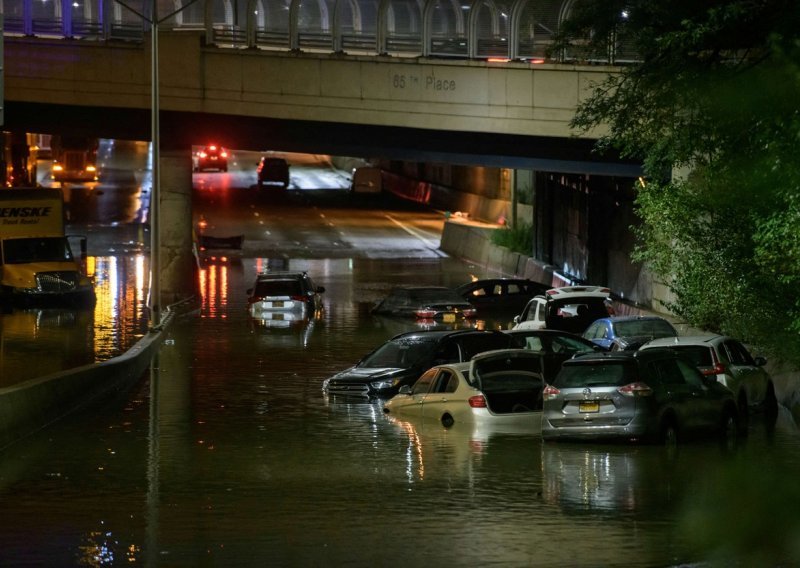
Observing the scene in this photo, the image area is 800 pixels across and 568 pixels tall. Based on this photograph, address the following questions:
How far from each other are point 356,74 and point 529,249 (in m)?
18.2

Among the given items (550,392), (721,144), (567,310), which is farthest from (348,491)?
(567,310)

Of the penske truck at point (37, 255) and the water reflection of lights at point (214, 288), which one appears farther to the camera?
the penske truck at point (37, 255)

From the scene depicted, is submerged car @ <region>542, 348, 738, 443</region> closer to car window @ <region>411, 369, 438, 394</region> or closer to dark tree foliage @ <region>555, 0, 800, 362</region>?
dark tree foliage @ <region>555, 0, 800, 362</region>

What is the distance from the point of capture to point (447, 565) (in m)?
12.5

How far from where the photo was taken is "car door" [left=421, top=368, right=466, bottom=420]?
22.6 metres

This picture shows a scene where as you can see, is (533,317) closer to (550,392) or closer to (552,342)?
(552,342)

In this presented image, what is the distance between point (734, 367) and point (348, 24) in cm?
2225

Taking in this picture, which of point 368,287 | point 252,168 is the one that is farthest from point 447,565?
point 252,168

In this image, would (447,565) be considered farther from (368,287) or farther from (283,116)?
(368,287)

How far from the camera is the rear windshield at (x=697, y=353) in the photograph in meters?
23.6

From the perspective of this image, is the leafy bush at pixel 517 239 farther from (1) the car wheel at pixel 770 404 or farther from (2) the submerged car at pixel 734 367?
(2) the submerged car at pixel 734 367

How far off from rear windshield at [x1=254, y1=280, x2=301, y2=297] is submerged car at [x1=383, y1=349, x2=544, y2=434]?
69.8 feet

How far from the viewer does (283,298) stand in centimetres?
4394

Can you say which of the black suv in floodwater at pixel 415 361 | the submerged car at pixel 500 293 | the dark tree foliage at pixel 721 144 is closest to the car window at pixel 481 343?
the black suv in floodwater at pixel 415 361
